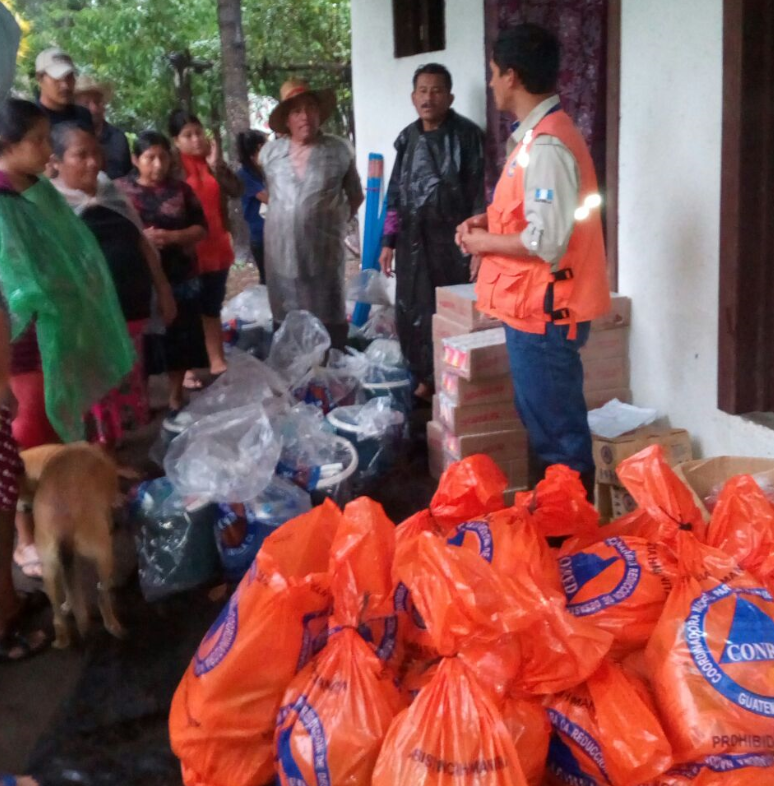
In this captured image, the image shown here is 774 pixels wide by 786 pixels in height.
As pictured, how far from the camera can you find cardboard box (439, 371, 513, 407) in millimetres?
3191

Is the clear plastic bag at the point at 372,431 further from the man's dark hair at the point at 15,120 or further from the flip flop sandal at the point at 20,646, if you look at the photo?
the man's dark hair at the point at 15,120

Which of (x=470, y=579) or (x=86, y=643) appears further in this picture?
(x=86, y=643)

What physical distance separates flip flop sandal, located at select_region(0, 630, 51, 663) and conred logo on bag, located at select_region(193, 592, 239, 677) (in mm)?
883

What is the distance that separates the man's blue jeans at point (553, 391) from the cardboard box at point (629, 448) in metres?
0.16

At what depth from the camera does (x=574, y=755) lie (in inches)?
66.4

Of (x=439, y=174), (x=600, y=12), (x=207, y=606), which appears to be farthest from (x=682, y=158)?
(x=207, y=606)

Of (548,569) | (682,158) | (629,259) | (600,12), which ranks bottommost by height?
(548,569)

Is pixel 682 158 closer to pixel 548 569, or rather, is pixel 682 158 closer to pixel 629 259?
pixel 629 259

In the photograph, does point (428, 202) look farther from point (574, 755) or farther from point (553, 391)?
point (574, 755)

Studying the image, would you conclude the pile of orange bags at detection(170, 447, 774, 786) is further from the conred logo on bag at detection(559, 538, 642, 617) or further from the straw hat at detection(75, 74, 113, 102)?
the straw hat at detection(75, 74, 113, 102)

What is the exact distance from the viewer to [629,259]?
129 inches

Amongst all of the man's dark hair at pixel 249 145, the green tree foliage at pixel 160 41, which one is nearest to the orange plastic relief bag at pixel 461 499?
the man's dark hair at pixel 249 145

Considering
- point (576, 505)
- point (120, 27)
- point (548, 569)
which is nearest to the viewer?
point (548, 569)

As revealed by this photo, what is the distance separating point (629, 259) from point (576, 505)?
1494 millimetres
